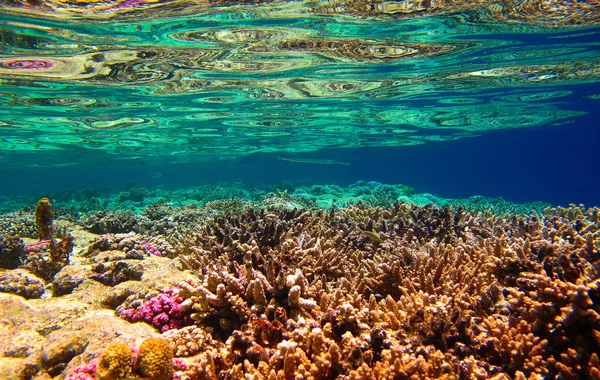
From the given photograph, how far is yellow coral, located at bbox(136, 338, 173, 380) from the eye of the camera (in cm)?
269

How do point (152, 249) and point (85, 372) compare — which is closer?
point (85, 372)

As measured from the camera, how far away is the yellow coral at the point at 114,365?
262cm

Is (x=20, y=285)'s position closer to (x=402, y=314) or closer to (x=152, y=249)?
(x=152, y=249)

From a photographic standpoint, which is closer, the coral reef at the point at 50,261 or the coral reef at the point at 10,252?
the coral reef at the point at 50,261

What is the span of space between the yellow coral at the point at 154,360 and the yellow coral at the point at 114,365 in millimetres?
92

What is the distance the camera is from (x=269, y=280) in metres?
4.10

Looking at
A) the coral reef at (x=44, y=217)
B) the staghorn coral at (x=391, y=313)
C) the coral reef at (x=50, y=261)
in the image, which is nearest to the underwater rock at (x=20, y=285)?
the coral reef at (x=50, y=261)

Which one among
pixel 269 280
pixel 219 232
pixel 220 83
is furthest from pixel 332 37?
pixel 269 280

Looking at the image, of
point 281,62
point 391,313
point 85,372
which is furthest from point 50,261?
point 281,62

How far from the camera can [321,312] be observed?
3713mm

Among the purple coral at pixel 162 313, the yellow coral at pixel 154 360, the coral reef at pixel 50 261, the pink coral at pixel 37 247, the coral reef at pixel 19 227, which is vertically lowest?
the coral reef at pixel 19 227

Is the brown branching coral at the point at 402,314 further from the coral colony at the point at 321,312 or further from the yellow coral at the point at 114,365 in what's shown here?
the yellow coral at the point at 114,365

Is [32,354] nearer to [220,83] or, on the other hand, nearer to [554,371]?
[554,371]

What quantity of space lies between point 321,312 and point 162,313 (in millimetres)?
2199
